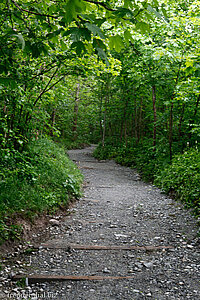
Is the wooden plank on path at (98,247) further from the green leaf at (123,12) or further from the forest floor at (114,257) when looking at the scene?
the green leaf at (123,12)

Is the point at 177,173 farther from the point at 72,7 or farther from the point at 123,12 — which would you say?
the point at 72,7

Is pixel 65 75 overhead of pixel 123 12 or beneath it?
overhead

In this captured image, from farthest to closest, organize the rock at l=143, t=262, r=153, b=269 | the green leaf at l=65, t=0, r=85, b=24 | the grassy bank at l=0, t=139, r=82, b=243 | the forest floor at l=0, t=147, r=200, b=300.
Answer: the grassy bank at l=0, t=139, r=82, b=243, the rock at l=143, t=262, r=153, b=269, the forest floor at l=0, t=147, r=200, b=300, the green leaf at l=65, t=0, r=85, b=24

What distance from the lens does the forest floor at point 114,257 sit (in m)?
2.78

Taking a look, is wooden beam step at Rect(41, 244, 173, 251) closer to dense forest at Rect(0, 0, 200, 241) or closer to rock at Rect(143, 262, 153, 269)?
rock at Rect(143, 262, 153, 269)

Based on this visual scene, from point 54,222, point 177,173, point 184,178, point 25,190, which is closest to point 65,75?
point 25,190

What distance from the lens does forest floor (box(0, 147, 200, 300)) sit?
9.12 feet

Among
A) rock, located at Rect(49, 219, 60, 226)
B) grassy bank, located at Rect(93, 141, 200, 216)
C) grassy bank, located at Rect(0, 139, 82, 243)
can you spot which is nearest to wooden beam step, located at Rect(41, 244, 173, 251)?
grassy bank, located at Rect(0, 139, 82, 243)

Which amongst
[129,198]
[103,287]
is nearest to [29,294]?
[103,287]

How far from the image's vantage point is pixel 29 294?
2.69 m

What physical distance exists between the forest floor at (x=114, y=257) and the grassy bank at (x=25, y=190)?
1.44 feet

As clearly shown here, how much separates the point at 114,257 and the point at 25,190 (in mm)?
2354

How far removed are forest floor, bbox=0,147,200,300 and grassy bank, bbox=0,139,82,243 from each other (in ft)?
1.44

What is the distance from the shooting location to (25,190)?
494 centimetres
